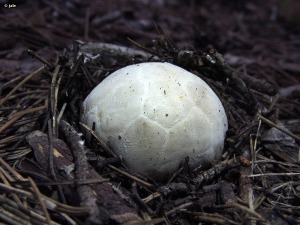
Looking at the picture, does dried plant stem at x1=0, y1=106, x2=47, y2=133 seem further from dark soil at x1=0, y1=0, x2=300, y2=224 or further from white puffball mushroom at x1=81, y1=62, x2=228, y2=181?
white puffball mushroom at x1=81, y1=62, x2=228, y2=181

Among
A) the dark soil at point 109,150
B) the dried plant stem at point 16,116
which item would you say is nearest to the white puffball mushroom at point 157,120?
the dark soil at point 109,150

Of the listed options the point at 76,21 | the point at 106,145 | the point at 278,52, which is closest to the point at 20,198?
the point at 106,145

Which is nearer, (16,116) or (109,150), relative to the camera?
(109,150)

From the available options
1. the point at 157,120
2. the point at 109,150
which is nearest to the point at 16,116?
the point at 109,150

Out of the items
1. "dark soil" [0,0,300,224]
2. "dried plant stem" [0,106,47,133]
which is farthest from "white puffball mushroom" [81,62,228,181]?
"dried plant stem" [0,106,47,133]

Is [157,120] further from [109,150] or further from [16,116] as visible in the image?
[16,116]

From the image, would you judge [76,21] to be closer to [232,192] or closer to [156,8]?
[156,8]
